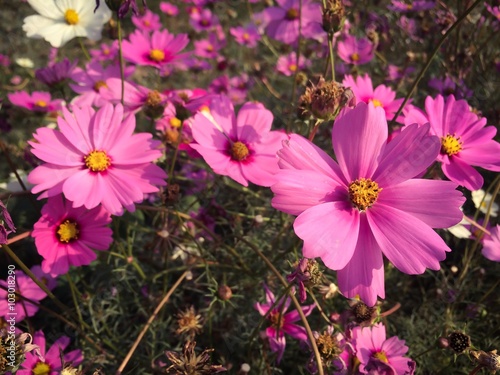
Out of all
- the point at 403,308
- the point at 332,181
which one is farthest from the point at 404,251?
the point at 403,308

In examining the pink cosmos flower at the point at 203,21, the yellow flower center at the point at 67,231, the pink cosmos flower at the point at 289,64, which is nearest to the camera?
the yellow flower center at the point at 67,231

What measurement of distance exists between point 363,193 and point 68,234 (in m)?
0.58

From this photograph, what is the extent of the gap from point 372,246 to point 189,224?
671 mm

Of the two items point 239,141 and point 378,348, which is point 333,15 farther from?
point 378,348

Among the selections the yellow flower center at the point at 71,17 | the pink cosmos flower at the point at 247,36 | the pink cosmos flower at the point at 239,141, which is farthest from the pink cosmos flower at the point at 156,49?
the pink cosmos flower at the point at 247,36

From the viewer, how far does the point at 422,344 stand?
3.46 feet

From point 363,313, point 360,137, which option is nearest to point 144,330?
→ point 363,313

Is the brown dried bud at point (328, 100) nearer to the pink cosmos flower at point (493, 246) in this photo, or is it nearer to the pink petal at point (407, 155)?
the pink petal at point (407, 155)

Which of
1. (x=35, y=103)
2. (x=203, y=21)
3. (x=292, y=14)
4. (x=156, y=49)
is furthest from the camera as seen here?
(x=203, y=21)

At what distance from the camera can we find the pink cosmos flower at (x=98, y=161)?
2.36 ft

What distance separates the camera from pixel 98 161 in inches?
31.1

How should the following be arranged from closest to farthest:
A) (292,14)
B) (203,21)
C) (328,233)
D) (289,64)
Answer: (328,233), (292,14), (289,64), (203,21)

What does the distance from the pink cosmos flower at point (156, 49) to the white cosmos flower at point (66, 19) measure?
9 cm

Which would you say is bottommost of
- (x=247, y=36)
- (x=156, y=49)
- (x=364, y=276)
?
(x=364, y=276)
